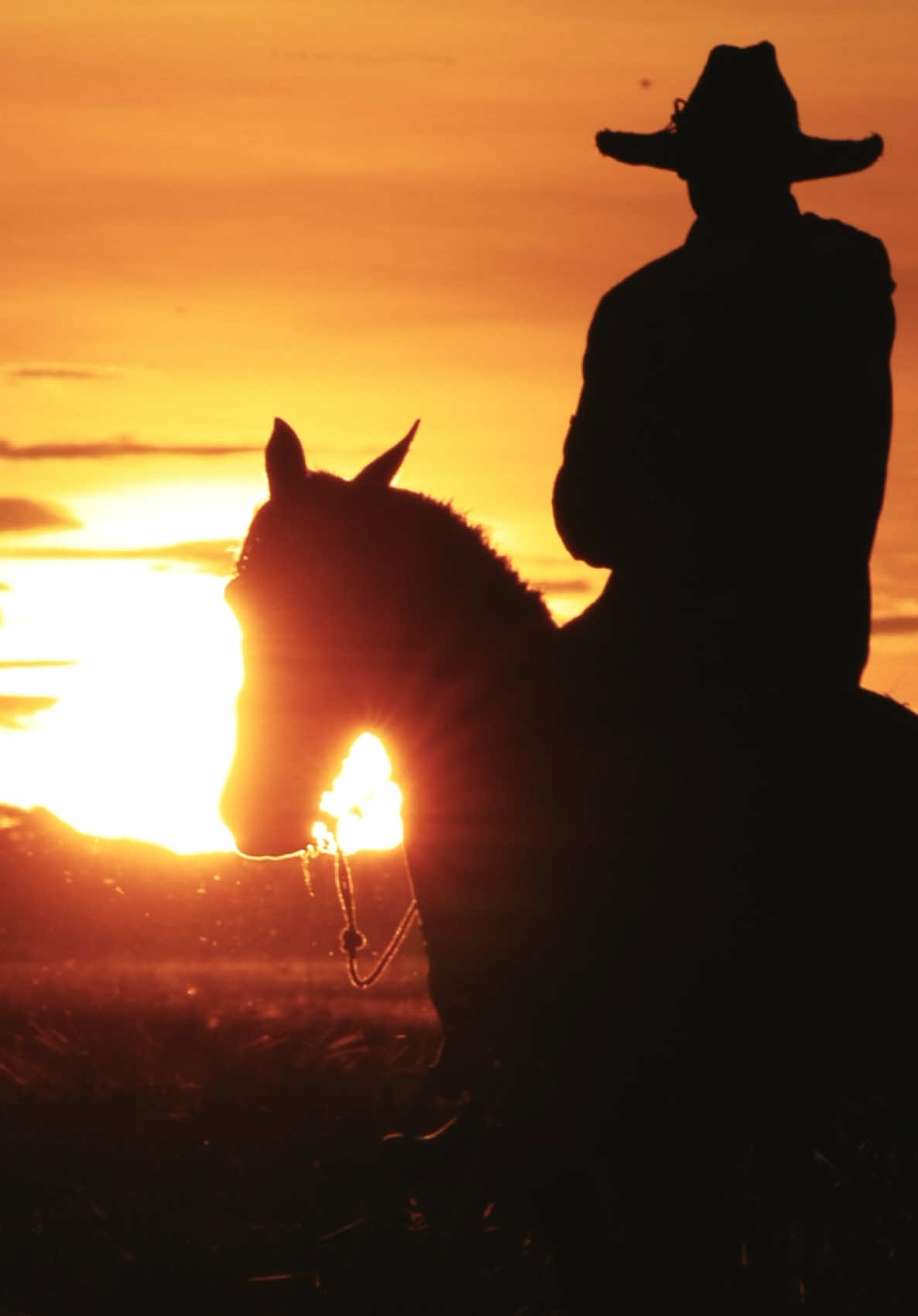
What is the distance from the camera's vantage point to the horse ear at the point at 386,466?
7.17 metres

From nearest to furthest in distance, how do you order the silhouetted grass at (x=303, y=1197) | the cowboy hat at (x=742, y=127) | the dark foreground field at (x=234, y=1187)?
the cowboy hat at (x=742, y=127), the silhouetted grass at (x=303, y=1197), the dark foreground field at (x=234, y=1187)

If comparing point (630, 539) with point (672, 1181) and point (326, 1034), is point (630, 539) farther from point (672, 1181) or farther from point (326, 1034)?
point (326, 1034)

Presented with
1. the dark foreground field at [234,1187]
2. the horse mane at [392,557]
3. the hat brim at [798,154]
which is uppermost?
the hat brim at [798,154]

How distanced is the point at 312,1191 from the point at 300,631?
13.2 feet

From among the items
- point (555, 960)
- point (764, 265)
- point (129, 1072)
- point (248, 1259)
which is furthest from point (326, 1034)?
point (764, 265)

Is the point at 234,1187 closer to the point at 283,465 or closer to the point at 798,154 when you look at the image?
the point at 283,465

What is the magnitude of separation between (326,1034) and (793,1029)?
616cm

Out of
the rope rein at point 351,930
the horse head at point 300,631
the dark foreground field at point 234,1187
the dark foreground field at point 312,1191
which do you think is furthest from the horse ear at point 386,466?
the dark foreground field at point 234,1187

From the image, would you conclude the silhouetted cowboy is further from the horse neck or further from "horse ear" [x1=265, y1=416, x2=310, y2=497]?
"horse ear" [x1=265, y1=416, x2=310, y2=497]

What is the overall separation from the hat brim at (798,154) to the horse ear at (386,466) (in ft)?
3.86

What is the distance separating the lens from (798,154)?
7.45 metres

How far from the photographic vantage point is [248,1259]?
33.4 ft

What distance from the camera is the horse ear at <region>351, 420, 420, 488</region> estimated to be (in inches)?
282

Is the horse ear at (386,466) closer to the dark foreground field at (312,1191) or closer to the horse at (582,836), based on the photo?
the horse at (582,836)
